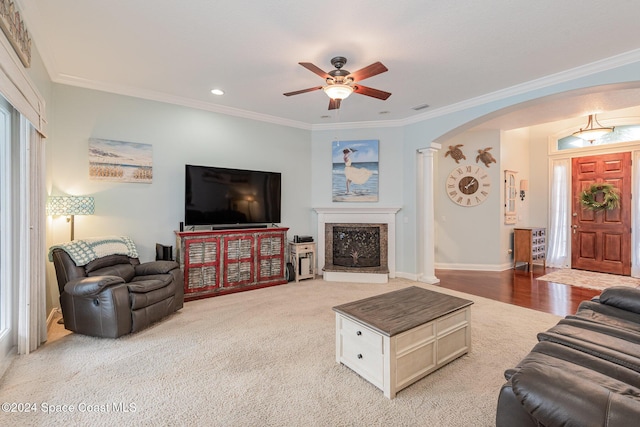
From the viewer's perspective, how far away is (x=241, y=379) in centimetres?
220

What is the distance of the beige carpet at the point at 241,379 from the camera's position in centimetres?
181

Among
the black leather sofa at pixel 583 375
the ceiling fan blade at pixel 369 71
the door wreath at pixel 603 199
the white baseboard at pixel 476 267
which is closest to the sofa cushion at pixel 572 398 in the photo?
the black leather sofa at pixel 583 375

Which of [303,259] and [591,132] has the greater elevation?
[591,132]

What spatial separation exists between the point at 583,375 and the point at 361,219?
169 inches

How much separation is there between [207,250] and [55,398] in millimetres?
2317

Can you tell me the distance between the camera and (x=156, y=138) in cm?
416

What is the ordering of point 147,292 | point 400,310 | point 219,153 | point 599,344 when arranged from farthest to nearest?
point 219,153 < point 147,292 < point 400,310 < point 599,344

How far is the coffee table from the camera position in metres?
2.02

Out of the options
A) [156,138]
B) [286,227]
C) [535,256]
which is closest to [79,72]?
[156,138]

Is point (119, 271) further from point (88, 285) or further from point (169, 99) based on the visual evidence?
point (169, 99)

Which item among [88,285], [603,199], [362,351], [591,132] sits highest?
[591,132]

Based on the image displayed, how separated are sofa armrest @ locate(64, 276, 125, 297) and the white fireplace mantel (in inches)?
128

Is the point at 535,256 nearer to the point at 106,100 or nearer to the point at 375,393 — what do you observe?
the point at 375,393

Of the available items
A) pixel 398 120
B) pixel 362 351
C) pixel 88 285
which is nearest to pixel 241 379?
pixel 362 351
